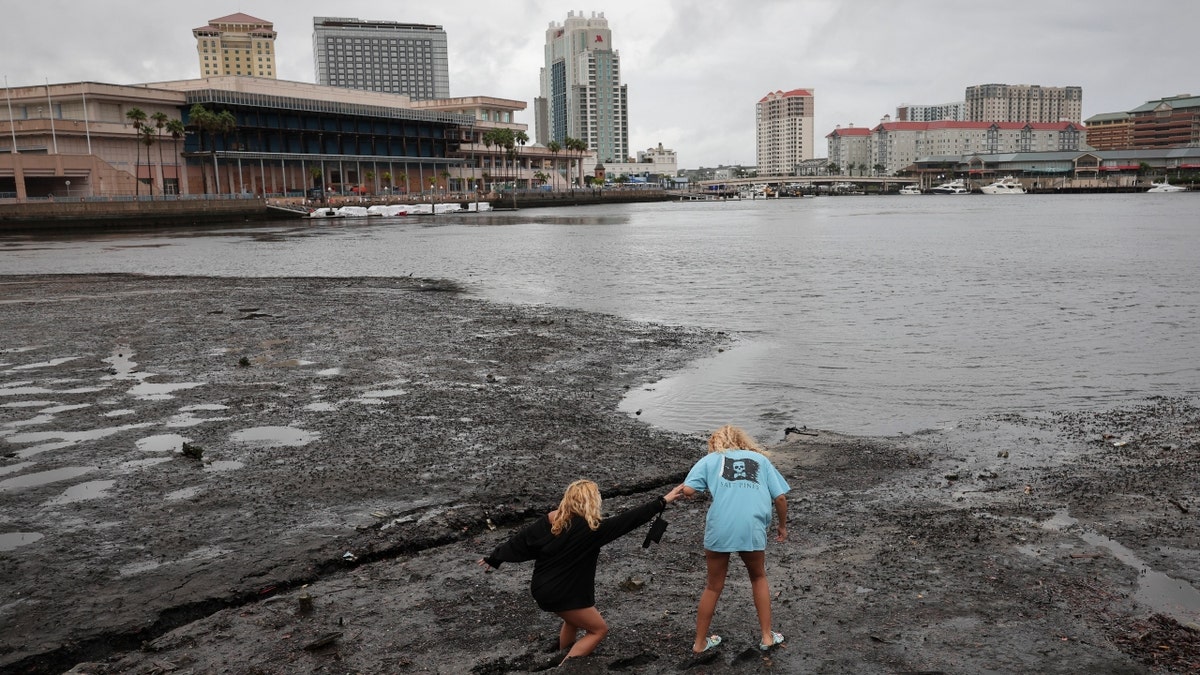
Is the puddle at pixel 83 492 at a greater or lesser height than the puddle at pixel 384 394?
lesser

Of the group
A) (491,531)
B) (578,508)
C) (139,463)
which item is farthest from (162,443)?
(578,508)

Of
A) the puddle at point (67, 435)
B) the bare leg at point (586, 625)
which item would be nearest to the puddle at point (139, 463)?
the puddle at point (67, 435)

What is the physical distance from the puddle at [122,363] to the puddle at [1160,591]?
14.7m

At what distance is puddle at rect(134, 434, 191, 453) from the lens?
11.2 m

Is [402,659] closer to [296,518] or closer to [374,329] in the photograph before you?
[296,518]

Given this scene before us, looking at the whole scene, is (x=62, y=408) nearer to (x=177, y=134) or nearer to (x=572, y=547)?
(x=572, y=547)

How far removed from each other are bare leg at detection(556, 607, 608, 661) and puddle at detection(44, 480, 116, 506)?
6159 mm

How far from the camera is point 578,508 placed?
18.8 feet

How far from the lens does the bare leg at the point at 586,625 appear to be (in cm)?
597

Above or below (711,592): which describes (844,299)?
below

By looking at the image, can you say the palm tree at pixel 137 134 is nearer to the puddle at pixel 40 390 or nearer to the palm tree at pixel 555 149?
the palm tree at pixel 555 149

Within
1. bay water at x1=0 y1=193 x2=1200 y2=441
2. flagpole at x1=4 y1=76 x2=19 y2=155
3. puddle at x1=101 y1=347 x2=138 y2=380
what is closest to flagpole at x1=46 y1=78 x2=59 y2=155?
flagpole at x1=4 y1=76 x2=19 y2=155

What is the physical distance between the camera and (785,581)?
24.2 feet

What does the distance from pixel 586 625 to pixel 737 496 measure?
1313mm
